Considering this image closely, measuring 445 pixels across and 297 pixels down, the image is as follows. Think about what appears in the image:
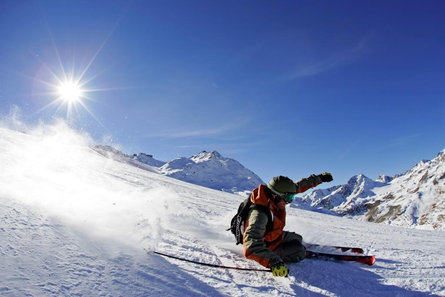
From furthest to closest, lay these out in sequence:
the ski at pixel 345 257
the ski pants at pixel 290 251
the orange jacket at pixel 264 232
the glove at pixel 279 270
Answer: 1. the ski at pixel 345 257
2. the ski pants at pixel 290 251
3. the orange jacket at pixel 264 232
4. the glove at pixel 279 270

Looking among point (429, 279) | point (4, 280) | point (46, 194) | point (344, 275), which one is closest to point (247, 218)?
point (344, 275)

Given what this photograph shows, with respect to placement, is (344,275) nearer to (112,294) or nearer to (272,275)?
(272,275)

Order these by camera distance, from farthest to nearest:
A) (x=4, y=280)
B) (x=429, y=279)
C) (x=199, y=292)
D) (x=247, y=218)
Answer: (x=247, y=218) → (x=429, y=279) → (x=199, y=292) → (x=4, y=280)

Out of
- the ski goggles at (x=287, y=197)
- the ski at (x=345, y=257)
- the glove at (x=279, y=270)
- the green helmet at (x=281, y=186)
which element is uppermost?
the green helmet at (x=281, y=186)

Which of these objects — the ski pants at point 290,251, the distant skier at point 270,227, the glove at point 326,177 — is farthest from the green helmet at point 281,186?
the glove at point 326,177

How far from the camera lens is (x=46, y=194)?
465cm

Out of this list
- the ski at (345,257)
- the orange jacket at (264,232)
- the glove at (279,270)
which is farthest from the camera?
the ski at (345,257)

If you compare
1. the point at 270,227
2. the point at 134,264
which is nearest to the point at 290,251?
the point at 270,227

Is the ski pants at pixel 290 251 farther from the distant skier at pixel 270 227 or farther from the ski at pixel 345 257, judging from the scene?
the ski at pixel 345 257

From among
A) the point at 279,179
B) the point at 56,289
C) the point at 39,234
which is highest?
the point at 279,179

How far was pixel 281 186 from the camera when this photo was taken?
4.31 m

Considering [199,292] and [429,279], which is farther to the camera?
[429,279]

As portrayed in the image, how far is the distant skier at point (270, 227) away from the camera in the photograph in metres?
3.77

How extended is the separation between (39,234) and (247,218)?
276 centimetres
